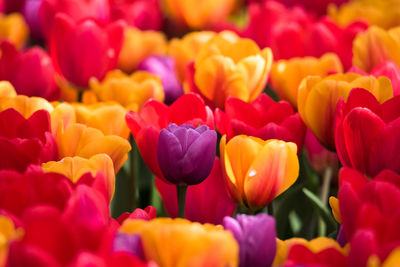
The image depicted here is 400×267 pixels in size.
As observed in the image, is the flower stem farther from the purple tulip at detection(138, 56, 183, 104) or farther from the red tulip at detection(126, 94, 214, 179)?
the purple tulip at detection(138, 56, 183, 104)

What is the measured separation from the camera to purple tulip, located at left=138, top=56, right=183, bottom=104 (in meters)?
1.21

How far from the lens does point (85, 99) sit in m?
1.07

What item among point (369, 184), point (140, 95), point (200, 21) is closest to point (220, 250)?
point (369, 184)

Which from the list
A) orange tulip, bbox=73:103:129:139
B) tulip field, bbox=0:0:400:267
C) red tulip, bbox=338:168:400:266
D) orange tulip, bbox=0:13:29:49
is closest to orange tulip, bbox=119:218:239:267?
tulip field, bbox=0:0:400:267

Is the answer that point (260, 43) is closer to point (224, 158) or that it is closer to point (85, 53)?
point (85, 53)

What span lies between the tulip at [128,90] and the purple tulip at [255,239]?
44 cm

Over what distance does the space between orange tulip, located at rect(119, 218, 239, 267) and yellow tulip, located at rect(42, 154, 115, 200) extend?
0.13 meters

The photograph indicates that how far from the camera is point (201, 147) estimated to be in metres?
0.75

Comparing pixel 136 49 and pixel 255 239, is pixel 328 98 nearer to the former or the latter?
pixel 255 239

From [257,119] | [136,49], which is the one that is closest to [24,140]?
[257,119]

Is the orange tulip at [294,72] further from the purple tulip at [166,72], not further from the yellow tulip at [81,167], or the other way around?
the yellow tulip at [81,167]

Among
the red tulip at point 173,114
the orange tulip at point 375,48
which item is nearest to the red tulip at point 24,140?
the red tulip at point 173,114

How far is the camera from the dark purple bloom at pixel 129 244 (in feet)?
1.72

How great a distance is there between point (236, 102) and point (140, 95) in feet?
0.73
